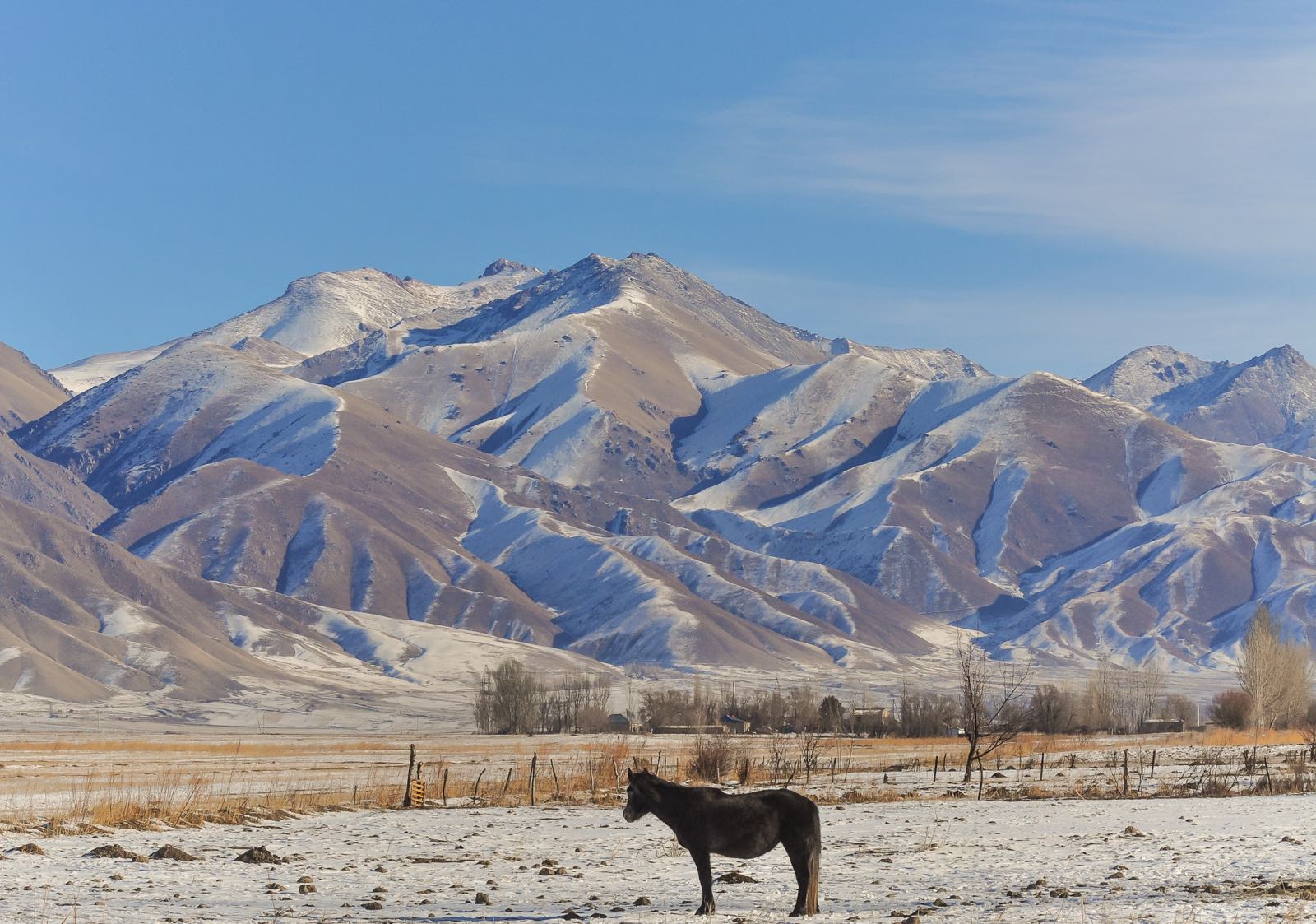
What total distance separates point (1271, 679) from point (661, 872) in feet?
375

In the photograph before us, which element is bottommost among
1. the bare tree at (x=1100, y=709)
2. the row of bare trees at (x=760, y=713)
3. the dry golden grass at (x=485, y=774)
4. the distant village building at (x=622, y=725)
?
the dry golden grass at (x=485, y=774)

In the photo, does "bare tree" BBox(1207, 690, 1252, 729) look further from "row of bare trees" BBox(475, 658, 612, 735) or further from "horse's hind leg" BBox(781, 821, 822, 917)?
"horse's hind leg" BBox(781, 821, 822, 917)

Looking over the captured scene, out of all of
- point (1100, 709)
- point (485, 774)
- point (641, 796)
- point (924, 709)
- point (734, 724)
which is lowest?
point (485, 774)

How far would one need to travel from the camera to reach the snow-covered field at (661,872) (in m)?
21.9

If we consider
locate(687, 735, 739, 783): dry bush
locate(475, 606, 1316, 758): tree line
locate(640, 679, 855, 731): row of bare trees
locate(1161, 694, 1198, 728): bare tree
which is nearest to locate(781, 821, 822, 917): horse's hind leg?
locate(687, 735, 739, 783): dry bush

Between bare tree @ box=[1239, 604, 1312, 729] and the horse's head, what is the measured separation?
365ft

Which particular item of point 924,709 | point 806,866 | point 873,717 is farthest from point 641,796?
point 873,717

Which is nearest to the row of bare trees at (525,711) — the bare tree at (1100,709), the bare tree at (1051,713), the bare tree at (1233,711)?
the bare tree at (1051,713)

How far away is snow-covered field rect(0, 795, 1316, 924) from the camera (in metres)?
21.9

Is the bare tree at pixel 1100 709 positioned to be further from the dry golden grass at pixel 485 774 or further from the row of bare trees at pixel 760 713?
the dry golden grass at pixel 485 774

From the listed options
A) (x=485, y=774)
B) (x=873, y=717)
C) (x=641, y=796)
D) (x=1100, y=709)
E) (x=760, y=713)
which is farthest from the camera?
(x=760, y=713)

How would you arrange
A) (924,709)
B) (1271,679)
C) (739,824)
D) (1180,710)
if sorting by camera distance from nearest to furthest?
(739,824) < (1271,679) < (924,709) < (1180,710)

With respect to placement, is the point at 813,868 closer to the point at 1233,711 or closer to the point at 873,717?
the point at 873,717

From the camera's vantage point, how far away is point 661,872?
27.8 meters
